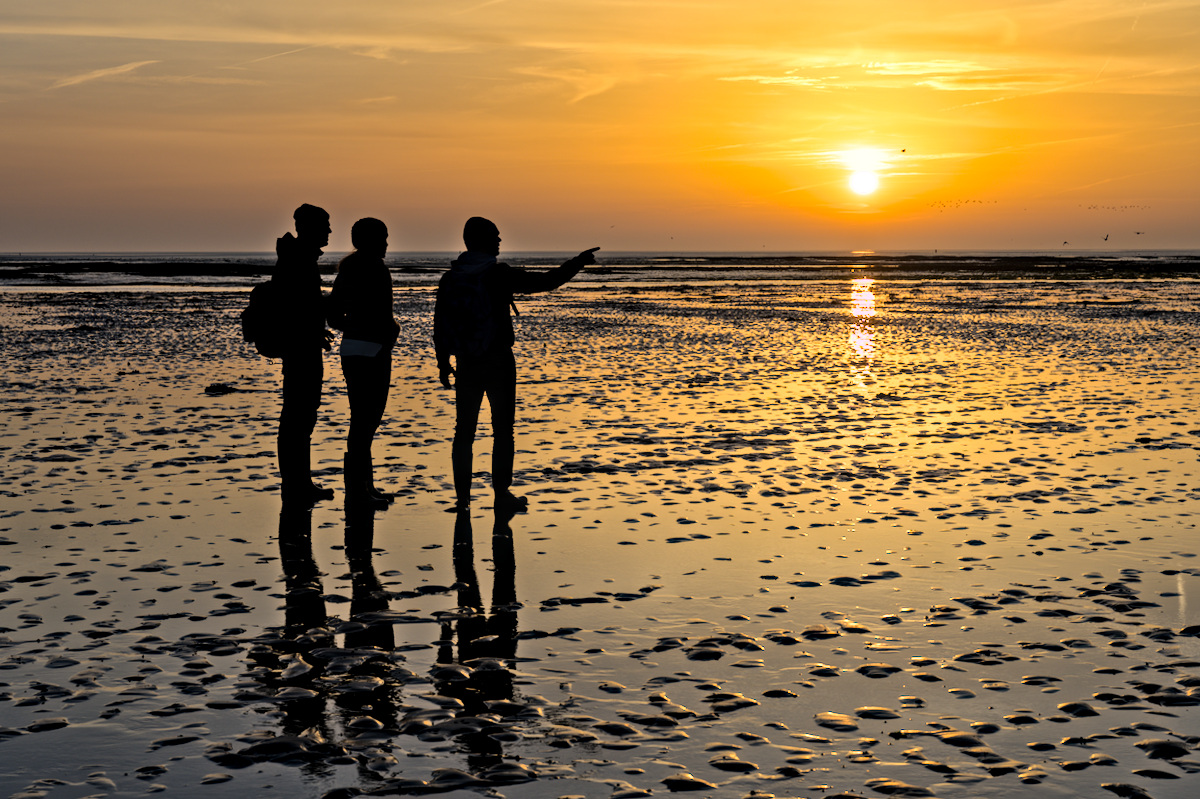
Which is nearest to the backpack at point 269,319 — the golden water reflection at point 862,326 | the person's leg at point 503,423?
the person's leg at point 503,423

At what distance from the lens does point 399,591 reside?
7621mm

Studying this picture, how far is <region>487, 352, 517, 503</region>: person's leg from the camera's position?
32.9 ft

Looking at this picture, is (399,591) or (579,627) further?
(399,591)

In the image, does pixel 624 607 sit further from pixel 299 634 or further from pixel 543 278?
pixel 543 278

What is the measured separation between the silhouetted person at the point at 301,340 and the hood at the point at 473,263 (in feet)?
4.67

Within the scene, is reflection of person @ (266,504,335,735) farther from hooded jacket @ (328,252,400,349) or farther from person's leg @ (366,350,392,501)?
hooded jacket @ (328,252,400,349)

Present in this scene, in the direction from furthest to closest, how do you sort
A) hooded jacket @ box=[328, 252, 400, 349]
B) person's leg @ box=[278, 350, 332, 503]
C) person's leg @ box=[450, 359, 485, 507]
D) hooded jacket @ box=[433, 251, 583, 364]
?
person's leg @ box=[278, 350, 332, 503], hooded jacket @ box=[328, 252, 400, 349], person's leg @ box=[450, 359, 485, 507], hooded jacket @ box=[433, 251, 583, 364]

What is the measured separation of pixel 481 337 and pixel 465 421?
83cm

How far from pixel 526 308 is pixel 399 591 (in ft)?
151

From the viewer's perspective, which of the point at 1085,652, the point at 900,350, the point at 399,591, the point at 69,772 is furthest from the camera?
the point at 900,350

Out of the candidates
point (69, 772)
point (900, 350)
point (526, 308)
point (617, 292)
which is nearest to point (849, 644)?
point (69, 772)

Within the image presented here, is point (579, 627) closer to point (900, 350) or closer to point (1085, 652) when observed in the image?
point (1085, 652)

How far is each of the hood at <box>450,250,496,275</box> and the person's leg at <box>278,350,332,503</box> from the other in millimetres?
1689

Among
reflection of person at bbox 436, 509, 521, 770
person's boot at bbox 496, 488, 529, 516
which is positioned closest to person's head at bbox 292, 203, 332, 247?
person's boot at bbox 496, 488, 529, 516
